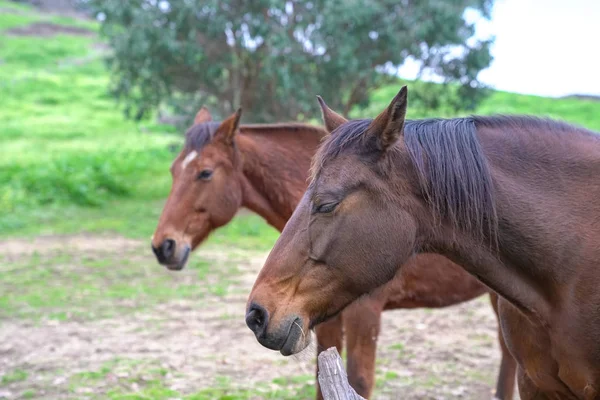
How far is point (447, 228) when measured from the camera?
2576 mm

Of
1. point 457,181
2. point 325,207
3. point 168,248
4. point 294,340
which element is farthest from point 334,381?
point 168,248

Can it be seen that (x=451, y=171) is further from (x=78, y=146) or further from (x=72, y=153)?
(x=78, y=146)

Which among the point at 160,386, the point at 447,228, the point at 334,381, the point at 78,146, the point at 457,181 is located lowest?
the point at 78,146

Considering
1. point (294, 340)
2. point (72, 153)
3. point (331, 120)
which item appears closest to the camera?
point (294, 340)

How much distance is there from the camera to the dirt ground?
543 centimetres

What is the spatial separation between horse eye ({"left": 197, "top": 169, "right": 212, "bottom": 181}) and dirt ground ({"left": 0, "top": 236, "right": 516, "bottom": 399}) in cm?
180

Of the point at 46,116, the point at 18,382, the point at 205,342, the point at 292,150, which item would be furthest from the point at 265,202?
the point at 46,116

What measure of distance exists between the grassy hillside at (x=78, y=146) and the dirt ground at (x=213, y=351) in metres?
4.74

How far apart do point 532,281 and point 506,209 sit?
0.32 metres

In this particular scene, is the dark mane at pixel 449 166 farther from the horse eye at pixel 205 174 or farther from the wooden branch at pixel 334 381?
the horse eye at pixel 205 174

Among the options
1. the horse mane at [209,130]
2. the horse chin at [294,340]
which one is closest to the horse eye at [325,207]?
→ the horse chin at [294,340]

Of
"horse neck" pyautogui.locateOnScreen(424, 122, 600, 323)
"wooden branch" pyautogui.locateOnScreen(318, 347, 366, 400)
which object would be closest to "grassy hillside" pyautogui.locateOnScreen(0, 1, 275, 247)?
"horse neck" pyautogui.locateOnScreen(424, 122, 600, 323)

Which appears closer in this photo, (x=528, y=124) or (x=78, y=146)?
(x=528, y=124)

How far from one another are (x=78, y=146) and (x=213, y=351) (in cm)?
1675
